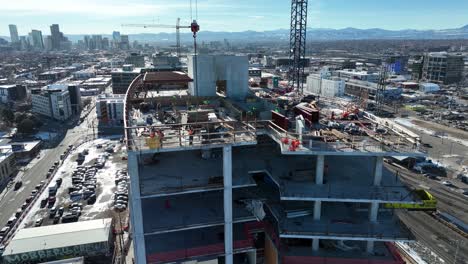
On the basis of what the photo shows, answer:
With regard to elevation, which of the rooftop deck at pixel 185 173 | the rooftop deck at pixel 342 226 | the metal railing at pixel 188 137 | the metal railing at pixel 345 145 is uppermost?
the metal railing at pixel 188 137

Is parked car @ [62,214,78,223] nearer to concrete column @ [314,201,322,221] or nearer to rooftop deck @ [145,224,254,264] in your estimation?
rooftop deck @ [145,224,254,264]

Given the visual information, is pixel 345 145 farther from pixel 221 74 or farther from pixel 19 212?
pixel 19 212

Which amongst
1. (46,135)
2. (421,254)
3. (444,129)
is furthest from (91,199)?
(444,129)

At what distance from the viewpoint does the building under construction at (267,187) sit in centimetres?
1944

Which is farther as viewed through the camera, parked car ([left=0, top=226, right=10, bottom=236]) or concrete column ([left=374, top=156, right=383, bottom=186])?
parked car ([left=0, top=226, right=10, bottom=236])

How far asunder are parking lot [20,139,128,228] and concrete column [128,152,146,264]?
30011 millimetres

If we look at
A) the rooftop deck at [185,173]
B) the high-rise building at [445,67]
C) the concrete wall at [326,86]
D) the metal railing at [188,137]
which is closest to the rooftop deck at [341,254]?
the rooftop deck at [185,173]

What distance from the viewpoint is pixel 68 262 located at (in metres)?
33.0

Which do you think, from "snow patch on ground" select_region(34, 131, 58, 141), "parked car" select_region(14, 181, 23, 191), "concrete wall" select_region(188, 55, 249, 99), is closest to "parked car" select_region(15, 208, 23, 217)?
"parked car" select_region(14, 181, 23, 191)

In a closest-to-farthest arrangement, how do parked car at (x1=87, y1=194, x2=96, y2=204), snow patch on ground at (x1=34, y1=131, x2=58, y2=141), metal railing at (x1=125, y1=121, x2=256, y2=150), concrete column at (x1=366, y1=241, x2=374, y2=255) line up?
metal railing at (x1=125, y1=121, x2=256, y2=150), concrete column at (x1=366, y1=241, x2=374, y2=255), parked car at (x1=87, y1=194, x2=96, y2=204), snow patch on ground at (x1=34, y1=131, x2=58, y2=141)

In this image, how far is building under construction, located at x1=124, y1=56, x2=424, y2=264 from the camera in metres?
19.4

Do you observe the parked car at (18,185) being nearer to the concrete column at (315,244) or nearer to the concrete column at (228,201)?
the concrete column at (228,201)

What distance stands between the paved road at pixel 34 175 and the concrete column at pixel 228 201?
133 ft

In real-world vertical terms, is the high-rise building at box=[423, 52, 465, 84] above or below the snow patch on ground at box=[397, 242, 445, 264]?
above
